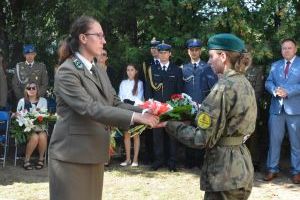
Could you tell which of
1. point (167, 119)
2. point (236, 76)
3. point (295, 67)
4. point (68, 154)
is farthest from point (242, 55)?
point (295, 67)

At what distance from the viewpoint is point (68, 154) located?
3684mm

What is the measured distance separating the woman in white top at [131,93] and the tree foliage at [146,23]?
0.59 metres

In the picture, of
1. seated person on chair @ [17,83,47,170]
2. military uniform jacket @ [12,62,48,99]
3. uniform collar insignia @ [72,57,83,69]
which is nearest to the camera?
uniform collar insignia @ [72,57,83,69]

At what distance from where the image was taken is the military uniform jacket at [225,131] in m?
3.62

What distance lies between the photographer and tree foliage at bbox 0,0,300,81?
29.1 feet

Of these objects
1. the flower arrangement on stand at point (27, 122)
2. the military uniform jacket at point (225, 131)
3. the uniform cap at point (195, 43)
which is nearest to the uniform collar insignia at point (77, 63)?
the military uniform jacket at point (225, 131)

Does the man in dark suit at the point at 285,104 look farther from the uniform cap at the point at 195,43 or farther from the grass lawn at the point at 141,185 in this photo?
the uniform cap at the point at 195,43

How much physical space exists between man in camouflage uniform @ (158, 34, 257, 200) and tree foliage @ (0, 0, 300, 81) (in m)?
4.97

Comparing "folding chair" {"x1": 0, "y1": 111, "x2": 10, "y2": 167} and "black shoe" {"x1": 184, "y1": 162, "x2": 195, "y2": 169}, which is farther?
"black shoe" {"x1": 184, "y1": 162, "x2": 195, "y2": 169}

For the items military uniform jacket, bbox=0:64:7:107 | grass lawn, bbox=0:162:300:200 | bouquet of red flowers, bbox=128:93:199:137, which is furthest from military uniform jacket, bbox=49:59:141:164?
military uniform jacket, bbox=0:64:7:107

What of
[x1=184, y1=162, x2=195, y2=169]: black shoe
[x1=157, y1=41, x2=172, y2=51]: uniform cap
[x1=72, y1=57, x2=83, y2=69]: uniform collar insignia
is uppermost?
[x1=157, y1=41, x2=172, y2=51]: uniform cap

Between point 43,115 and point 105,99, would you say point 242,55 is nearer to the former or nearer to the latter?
point 105,99

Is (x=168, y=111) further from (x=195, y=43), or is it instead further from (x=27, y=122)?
(x=27, y=122)

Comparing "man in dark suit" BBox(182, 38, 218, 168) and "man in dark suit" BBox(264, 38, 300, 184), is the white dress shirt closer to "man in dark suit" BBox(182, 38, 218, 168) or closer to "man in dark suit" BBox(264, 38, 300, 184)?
"man in dark suit" BBox(182, 38, 218, 168)
